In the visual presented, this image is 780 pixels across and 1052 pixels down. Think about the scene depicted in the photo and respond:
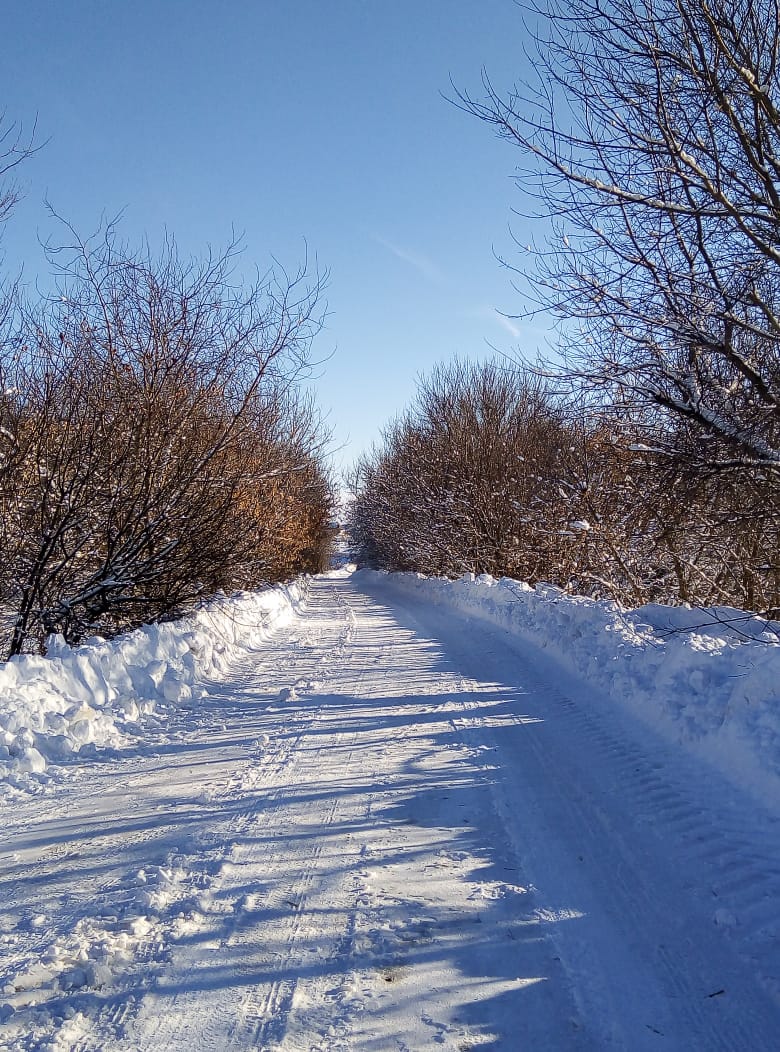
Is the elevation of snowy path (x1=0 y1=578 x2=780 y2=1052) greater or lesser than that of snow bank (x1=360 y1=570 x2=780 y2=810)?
lesser

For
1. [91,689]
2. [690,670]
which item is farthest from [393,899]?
[91,689]

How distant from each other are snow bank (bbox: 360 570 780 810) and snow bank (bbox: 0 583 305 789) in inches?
191

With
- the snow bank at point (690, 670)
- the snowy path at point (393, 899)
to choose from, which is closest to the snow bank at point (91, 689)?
the snowy path at point (393, 899)

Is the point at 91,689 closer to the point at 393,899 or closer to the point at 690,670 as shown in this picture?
the point at 393,899

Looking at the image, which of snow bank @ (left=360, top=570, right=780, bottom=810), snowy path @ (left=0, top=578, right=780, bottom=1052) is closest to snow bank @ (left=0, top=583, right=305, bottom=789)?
snowy path @ (left=0, top=578, right=780, bottom=1052)

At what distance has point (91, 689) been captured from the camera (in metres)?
6.63

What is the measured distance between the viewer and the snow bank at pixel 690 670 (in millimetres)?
4777

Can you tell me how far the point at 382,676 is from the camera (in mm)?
→ 8859

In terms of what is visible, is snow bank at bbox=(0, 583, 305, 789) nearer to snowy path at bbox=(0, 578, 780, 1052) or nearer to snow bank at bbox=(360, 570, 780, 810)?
snowy path at bbox=(0, 578, 780, 1052)

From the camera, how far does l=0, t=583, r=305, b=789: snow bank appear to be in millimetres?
5445

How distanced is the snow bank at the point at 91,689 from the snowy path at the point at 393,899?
19.3 inches

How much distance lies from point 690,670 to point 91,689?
5.81 metres

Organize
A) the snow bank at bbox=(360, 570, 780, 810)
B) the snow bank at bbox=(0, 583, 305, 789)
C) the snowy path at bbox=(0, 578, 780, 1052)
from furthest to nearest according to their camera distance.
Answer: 1. the snow bank at bbox=(0, 583, 305, 789)
2. the snow bank at bbox=(360, 570, 780, 810)
3. the snowy path at bbox=(0, 578, 780, 1052)

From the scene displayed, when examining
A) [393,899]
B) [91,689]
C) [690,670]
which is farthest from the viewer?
[91,689]
